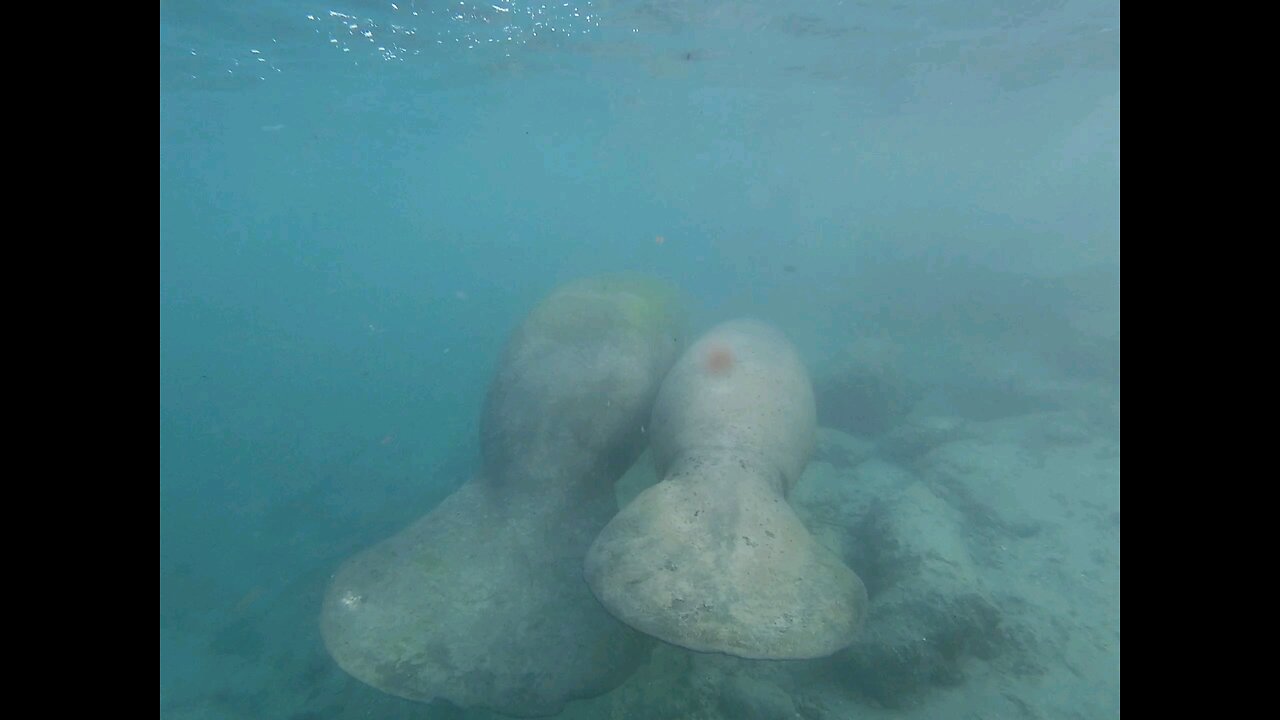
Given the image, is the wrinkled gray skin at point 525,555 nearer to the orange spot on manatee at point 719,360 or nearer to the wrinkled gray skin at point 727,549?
the orange spot on manatee at point 719,360

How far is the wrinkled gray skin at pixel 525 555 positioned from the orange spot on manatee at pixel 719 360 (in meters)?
0.91

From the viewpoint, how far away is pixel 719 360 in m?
8.17

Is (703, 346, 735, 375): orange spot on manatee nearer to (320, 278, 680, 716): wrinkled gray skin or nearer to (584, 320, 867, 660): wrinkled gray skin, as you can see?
(584, 320, 867, 660): wrinkled gray skin

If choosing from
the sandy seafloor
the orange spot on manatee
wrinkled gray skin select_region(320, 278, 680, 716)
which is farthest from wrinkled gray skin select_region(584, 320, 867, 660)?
the sandy seafloor

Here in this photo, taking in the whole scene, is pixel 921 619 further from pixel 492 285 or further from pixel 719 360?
pixel 492 285

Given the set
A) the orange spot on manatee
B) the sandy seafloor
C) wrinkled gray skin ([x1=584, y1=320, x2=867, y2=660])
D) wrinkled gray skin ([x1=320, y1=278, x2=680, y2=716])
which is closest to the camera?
wrinkled gray skin ([x1=584, y1=320, x2=867, y2=660])

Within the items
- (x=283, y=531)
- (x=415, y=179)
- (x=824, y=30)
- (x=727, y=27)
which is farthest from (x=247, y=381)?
(x=415, y=179)

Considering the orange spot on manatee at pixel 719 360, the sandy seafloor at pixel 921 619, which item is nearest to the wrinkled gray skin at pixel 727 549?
the orange spot on manatee at pixel 719 360

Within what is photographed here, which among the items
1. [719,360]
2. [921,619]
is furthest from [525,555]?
[921,619]

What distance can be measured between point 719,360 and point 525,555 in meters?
3.35

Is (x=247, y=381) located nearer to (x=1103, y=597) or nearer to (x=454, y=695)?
(x=454, y=695)

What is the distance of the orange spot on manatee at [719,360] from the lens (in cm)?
787

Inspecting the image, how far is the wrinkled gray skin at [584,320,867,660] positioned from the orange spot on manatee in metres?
0.34

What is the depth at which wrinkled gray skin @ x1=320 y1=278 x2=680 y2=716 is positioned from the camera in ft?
18.9
